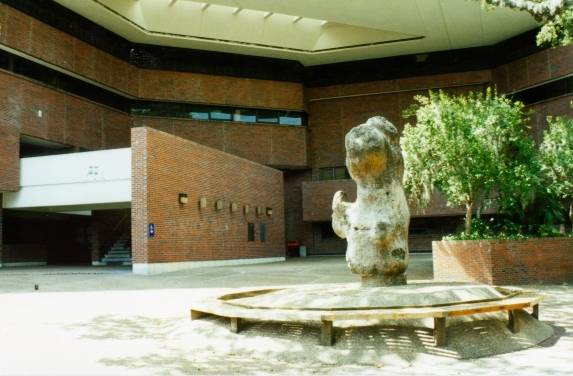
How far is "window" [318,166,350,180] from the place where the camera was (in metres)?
36.0

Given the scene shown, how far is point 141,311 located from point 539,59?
2783cm

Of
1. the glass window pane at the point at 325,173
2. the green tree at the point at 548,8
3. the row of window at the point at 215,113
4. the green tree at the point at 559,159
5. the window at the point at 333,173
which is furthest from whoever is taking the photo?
the glass window pane at the point at 325,173

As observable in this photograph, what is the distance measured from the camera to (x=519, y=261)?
47.9ft

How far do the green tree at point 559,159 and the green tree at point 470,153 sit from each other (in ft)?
1.89

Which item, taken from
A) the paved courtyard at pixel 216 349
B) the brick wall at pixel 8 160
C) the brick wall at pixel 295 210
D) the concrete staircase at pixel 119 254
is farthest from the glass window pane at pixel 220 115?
the paved courtyard at pixel 216 349

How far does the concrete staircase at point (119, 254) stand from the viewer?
2531cm

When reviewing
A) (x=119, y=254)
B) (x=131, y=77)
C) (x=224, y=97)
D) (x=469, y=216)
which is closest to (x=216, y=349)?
(x=469, y=216)

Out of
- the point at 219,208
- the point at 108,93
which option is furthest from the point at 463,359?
the point at 108,93

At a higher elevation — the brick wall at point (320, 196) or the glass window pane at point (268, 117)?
the glass window pane at point (268, 117)

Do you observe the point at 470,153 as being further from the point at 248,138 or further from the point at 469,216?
the point at 248,138

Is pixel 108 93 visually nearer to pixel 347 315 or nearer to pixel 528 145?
pixel 528 145

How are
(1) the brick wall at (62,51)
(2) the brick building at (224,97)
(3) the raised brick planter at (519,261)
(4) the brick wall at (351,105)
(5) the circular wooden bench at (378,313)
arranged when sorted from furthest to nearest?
(4) the brick wall at (351,105), (1) the brick wall at (62,51), (2) the brick building at (224,97), (3) the raised brick planter at (519,261), (5) the circular wooden bench at (378,313)

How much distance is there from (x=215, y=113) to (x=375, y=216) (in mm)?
26318

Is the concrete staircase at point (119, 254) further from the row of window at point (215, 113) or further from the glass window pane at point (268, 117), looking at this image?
the glass window pane at point (268, 117)
